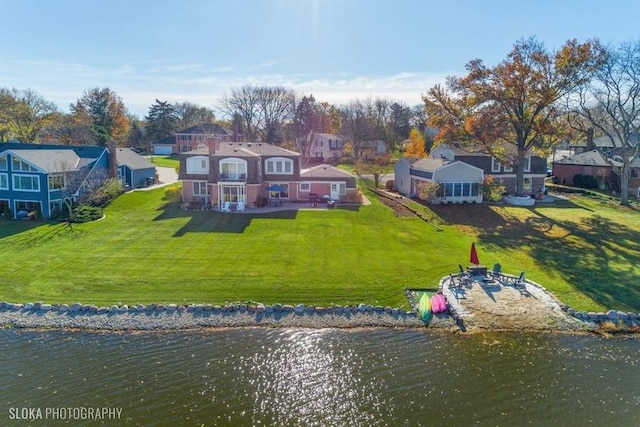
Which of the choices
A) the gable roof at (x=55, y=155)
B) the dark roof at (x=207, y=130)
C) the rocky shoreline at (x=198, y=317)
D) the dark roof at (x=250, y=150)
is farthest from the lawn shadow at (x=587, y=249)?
the dark roof at (x=207, y=130)

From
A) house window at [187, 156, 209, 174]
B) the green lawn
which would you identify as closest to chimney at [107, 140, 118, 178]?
house window at [187, 156, 209, 174]

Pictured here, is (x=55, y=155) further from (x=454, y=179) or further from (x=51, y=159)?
(x=454, y=179)

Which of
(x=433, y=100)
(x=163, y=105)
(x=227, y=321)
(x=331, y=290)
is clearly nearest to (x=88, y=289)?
(x=227, y=321)

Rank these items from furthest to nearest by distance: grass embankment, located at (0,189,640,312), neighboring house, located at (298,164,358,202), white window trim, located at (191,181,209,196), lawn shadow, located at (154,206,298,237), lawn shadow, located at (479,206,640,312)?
1. neighboring house, located at (298,164,358,202)
2. white window trim, located at (191,181,209,196)
3. lawn shadow, located at (154,206,298,237)
4. lawn shadow, located at (479,206,640,312)
5. grass embankment, located at (0,189,640,312)

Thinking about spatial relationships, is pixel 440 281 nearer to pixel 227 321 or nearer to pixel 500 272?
pixel 500 272

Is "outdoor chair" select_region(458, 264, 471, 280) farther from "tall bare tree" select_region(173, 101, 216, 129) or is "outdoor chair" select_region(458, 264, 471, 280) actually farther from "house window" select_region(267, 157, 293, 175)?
"tall bare tree" select_region(173, 101, 216, 129)

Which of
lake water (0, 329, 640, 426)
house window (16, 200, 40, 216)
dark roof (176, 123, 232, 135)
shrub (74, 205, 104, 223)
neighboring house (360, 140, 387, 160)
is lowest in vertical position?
lake water (0, 329, 640, 426)

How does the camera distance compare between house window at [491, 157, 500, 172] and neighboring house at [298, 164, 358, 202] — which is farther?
house window at [491, 157, 500, 172]

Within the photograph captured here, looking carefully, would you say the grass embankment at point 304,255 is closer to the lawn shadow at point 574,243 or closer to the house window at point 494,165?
the lawn shadow at point 574,243
